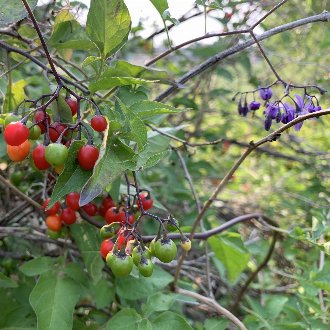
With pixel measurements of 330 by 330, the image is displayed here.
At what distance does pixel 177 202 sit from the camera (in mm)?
2662

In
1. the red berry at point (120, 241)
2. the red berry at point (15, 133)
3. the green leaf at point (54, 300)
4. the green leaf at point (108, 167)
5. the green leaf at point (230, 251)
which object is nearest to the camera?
the green leaf at point (108, 167)

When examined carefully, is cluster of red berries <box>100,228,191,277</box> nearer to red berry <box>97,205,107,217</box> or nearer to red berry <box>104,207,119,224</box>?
red berry <box>104,207,119,224</box>

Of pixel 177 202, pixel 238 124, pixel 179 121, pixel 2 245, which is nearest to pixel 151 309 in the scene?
pixel 2 245

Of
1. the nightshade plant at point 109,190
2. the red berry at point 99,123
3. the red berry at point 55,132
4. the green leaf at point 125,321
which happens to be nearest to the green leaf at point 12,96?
the nightshade plant at point 109,190

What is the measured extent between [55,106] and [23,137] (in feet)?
0.53

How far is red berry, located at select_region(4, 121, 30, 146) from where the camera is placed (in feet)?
2.94

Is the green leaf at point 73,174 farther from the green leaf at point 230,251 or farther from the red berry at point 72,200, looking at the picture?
the green leaf at point 230,251

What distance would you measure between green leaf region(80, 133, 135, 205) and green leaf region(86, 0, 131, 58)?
0.77 feet

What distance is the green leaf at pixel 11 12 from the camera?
1.05 metres

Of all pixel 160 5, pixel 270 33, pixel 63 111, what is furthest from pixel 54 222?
pixel 270 33

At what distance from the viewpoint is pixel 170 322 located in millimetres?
1215

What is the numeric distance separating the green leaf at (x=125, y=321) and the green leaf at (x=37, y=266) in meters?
0.24

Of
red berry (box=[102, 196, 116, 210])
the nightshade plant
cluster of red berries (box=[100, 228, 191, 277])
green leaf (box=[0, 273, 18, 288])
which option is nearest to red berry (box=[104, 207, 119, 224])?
the nightshade plant

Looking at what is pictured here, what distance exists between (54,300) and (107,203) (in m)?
0.29
